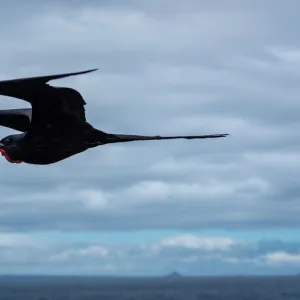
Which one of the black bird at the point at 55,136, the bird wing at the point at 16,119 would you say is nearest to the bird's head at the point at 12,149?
the black bird at the point at 55,136

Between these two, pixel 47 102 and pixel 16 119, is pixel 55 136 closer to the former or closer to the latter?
pixel 47 102

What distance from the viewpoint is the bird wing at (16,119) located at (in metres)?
26.8

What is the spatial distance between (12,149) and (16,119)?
2.81 meters

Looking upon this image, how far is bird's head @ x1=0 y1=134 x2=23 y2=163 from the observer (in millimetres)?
24125

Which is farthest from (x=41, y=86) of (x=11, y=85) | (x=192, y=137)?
(x=192, y=137)

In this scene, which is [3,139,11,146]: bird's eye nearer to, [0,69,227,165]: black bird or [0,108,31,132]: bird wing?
[0,69,227,165]: black bird

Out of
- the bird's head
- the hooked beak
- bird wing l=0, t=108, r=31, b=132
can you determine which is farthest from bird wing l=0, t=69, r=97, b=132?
bird wing l=0, t=108, r=31, b=132

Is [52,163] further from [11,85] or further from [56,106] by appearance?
[11,85]

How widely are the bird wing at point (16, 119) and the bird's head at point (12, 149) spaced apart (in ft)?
7.65

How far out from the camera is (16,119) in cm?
2684

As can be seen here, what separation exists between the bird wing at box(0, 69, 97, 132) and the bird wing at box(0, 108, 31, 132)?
2502 mm

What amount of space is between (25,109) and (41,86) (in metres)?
5.49

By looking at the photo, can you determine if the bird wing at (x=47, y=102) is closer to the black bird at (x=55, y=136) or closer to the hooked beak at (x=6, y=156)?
the black bird at (x=55, y=136)

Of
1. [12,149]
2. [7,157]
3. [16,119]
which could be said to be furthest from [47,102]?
[16,119]
